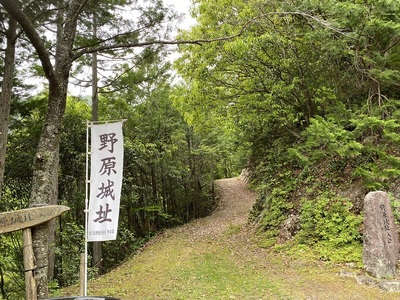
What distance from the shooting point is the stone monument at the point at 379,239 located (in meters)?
5.34

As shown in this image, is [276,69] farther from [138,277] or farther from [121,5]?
[138,277]

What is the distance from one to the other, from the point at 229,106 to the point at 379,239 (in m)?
6.30

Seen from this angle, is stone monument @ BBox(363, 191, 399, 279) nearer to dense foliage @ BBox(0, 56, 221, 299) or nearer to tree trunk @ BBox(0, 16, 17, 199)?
dense foliage @ BBox(0, 56, 221, 299)

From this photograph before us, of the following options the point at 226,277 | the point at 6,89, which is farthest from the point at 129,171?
the point at 226,277

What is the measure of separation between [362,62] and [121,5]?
18.7 feet

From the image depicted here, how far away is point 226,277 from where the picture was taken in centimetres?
599

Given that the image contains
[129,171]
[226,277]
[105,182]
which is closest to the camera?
[105,182]

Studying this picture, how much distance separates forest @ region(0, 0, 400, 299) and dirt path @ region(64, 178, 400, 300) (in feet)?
2.31

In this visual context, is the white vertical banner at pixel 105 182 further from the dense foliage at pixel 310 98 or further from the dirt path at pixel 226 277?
the dense foliage at pixel 310 98

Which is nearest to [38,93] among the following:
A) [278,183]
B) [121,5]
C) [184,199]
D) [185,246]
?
[121,5]

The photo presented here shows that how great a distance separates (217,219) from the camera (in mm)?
13477

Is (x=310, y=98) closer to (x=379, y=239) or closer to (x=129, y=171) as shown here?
(x=379, y=239)

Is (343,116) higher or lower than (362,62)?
lower

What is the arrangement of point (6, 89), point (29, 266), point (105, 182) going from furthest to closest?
point (6, 89) → point (105, 182) → point (29, 266)
